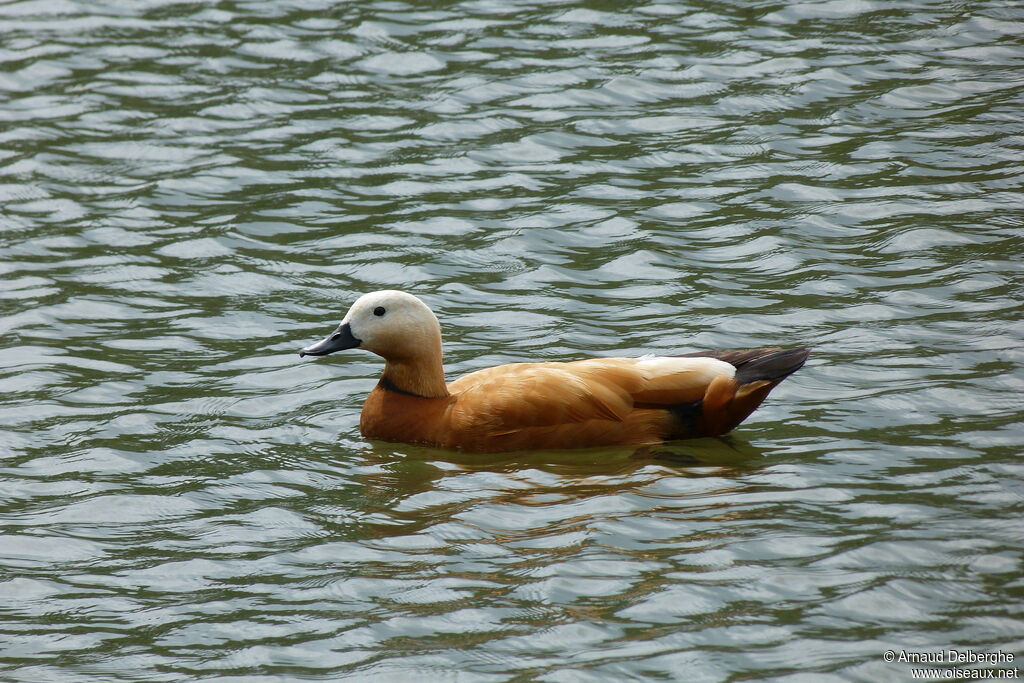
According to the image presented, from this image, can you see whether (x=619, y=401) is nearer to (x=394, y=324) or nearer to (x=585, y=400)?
(x=585, y=400)

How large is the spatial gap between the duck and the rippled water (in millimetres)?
184

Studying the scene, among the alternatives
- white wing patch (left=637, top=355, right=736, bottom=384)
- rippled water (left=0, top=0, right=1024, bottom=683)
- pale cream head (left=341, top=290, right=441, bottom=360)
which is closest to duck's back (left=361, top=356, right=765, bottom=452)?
white wing patch (left=637, top=355, right=736, bottom=384)

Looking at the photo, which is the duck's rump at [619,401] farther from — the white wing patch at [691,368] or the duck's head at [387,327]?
the duck's head at [387,327]

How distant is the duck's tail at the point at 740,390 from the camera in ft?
23.9

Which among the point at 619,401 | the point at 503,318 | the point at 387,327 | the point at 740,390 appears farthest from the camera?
the point at 503,318

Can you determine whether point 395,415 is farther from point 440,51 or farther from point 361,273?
point 440,51

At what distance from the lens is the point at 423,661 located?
213 inches

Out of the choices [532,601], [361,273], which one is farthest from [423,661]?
[361,273]

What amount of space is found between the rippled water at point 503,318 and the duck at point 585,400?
184mm

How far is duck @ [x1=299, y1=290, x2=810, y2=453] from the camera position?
7.36 meters

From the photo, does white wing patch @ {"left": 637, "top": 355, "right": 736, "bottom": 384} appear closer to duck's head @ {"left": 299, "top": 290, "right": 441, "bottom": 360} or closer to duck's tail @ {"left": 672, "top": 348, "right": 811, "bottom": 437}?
duck's tail @ {"left": 672, "top": 348, "right": 811, "bottom": 437}

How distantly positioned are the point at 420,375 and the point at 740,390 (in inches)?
72.1

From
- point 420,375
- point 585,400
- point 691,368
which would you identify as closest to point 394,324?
point 420,375

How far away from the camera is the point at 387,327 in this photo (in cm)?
777
